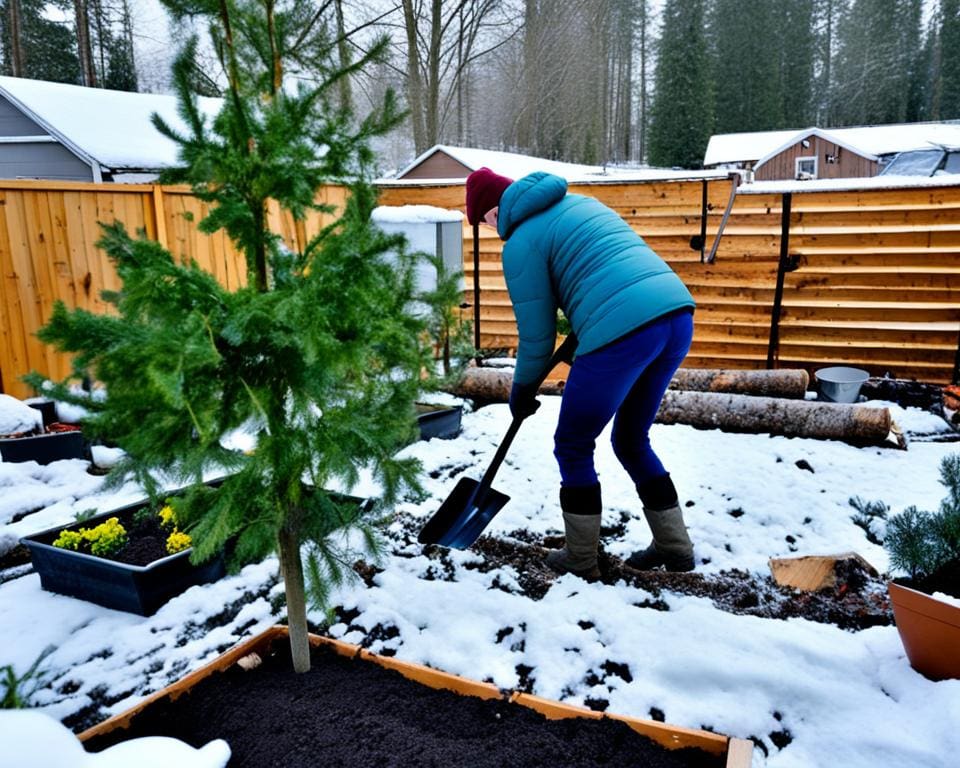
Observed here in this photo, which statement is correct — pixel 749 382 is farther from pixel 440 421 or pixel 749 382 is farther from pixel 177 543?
pixel 177 543

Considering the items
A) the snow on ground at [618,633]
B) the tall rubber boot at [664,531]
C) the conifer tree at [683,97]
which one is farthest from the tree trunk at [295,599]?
the conifer tree at [683,97]

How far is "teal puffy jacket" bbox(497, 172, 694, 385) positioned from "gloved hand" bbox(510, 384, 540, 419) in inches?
5.2

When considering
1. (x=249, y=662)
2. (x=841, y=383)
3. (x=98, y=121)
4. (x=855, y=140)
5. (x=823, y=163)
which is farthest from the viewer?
(x=823, y=163)

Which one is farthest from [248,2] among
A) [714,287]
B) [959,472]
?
[714,287]

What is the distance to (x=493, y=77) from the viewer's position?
23234 mm

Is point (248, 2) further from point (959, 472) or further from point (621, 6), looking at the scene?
point (621, 6)

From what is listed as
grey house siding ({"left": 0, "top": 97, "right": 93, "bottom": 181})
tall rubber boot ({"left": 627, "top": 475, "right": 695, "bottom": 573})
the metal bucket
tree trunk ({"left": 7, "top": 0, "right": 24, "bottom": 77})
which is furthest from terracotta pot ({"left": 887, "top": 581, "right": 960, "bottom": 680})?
tree trunk ({"left": 7, "top": 0, "right": 24, "bottom": 77})

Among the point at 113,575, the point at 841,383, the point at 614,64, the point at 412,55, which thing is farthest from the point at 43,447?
the point at 614,64

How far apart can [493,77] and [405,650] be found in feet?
79.1

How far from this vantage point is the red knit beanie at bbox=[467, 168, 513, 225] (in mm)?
2680

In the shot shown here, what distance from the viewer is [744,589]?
2.68 meters

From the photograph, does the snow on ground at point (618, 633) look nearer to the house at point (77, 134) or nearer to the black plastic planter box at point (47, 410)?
the black plastic planter box at point (47, 410)

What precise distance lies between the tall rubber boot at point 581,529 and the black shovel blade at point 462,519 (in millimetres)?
273

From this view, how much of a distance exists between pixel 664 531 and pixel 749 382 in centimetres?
301
